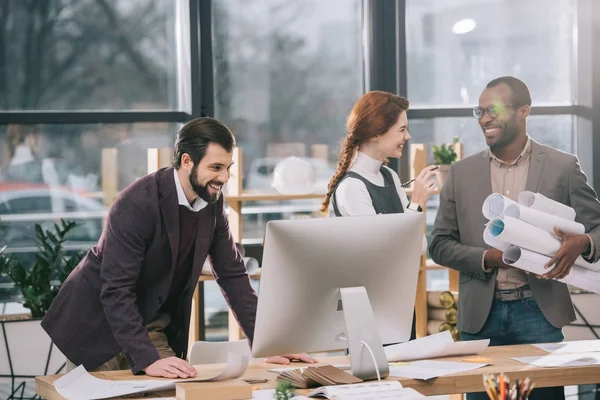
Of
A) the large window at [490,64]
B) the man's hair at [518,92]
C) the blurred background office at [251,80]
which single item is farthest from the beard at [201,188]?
the large window at [490,64]

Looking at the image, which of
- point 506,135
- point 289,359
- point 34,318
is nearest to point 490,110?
point 506,135

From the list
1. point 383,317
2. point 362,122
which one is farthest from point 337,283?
point 362,122

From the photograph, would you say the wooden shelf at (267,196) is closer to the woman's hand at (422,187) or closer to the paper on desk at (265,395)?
the woman's hand at (422,187)

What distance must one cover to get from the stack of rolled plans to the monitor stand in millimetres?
543

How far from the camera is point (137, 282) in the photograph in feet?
9.89

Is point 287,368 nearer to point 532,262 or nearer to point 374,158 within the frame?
point 532,262

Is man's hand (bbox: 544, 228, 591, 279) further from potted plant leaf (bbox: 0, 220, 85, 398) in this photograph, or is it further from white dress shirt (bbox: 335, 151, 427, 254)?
potted plant leaf (bbox: 0, 220, 85, 398)

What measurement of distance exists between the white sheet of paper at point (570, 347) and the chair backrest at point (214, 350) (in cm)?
99

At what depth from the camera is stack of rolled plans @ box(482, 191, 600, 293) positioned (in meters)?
3.00

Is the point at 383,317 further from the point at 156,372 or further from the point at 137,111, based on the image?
the point at 137,111

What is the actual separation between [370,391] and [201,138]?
947 mm

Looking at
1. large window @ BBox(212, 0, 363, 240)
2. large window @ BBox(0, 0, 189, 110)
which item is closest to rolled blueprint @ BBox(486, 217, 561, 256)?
large window @ BBox(212, 0, 363, 240)

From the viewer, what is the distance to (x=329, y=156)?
5344 mm

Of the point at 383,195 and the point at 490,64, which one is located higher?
the point at 490,64
